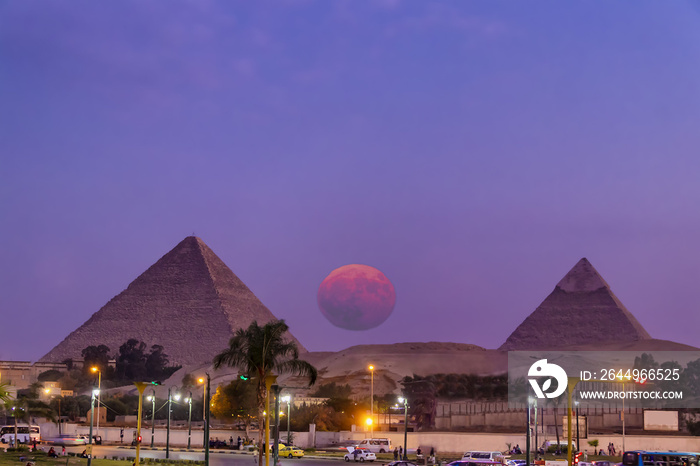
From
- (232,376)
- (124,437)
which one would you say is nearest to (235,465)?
(124,437)

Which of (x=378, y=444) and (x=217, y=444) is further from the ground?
(x=378, y=444)

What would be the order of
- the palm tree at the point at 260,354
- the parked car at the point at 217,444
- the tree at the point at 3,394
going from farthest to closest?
1. the parked car at the point at 217,444
2. the palm tree at the point at 260,354
3. the tree at the point at 3,394

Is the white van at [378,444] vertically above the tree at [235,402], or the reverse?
the tree at [235,402]

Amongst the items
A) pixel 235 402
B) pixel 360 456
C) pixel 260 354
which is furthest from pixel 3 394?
pixel 235 402

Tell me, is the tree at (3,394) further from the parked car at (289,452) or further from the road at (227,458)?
the parked car at (289,452)

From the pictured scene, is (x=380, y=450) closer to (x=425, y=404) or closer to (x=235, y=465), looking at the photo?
(x=235, y=465)

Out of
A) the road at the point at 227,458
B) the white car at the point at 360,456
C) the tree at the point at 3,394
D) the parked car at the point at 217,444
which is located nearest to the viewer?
the tree at the point at 3,394

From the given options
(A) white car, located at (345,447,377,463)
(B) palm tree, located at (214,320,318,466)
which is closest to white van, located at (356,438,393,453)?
(A) white car, located at (345,447,377,463)

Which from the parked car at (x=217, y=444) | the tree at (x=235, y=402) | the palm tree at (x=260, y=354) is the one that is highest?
the palm tree at (x=260, y=354)

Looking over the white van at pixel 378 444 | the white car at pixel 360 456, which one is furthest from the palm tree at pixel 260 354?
the white van at pixel 378 444

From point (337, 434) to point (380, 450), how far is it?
1215cm

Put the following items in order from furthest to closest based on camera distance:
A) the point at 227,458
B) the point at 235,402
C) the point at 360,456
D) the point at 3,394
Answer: the point at 235,402
the point at 227,458
the point at 360,456
the point at 3,394

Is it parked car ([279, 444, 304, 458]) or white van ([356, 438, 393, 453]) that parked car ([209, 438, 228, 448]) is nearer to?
white van ([356, 438, 393, 453])

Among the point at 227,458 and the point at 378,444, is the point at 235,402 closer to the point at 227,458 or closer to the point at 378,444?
the point at 378,444
